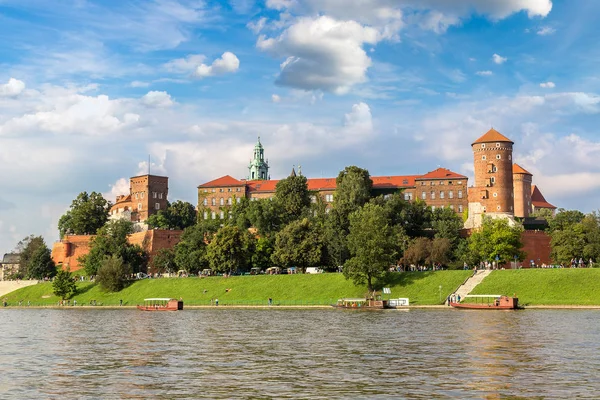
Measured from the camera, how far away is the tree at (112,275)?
95188mm

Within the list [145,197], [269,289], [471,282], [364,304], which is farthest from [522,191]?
[364,304]

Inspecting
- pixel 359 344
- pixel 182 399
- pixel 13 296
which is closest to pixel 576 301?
pixel 359 344

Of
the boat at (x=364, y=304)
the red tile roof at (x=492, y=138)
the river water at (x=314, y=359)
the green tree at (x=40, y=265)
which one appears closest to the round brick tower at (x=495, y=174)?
the red tile roof at (x=492, y=138)

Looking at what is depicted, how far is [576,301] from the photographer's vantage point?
63.9 meters

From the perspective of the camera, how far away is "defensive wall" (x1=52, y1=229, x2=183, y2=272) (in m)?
113

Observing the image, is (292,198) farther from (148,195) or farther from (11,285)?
(11,285)

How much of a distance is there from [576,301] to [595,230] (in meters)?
20.4

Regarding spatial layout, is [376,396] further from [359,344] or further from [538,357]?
[359,344]

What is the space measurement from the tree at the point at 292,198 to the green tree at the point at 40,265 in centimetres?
3697

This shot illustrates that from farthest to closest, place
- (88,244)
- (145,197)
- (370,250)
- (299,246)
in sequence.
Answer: (145,197), (88,244), (299,246), (370,250)

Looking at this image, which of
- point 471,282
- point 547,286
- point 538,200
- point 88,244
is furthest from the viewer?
point 538,200

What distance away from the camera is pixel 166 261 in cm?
10362

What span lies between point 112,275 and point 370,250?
3686cm

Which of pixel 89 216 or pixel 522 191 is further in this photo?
pixel 522 191
